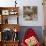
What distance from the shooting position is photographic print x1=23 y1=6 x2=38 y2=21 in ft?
17.1

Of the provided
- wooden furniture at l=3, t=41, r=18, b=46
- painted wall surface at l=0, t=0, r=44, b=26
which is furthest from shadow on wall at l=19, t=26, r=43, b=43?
wooden furniture at l=3, t=41, r=18, b=46

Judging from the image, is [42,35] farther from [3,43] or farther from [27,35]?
[3,43]

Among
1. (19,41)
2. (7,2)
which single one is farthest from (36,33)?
(7,2)

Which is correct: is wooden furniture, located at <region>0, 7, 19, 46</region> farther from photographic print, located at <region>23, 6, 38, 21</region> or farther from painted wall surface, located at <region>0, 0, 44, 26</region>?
photographic print, located at <region>23, 6, 38, 21</region>

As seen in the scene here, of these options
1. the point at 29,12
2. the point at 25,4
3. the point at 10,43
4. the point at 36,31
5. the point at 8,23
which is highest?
the point at 25,4

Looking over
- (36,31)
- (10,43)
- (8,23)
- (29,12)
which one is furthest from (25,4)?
(10,43)

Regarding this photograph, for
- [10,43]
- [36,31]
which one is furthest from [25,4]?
[10,43]

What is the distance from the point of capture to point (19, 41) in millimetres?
5148

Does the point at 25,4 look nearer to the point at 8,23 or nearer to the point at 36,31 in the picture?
the point at 8,23

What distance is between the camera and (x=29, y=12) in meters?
5.22

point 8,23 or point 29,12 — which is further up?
point 29,12

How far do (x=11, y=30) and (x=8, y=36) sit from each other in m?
0.22

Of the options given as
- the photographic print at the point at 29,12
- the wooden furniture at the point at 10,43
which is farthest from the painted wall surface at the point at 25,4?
the wooden furniture at the point at 10,43

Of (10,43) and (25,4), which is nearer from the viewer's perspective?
(10,43)
